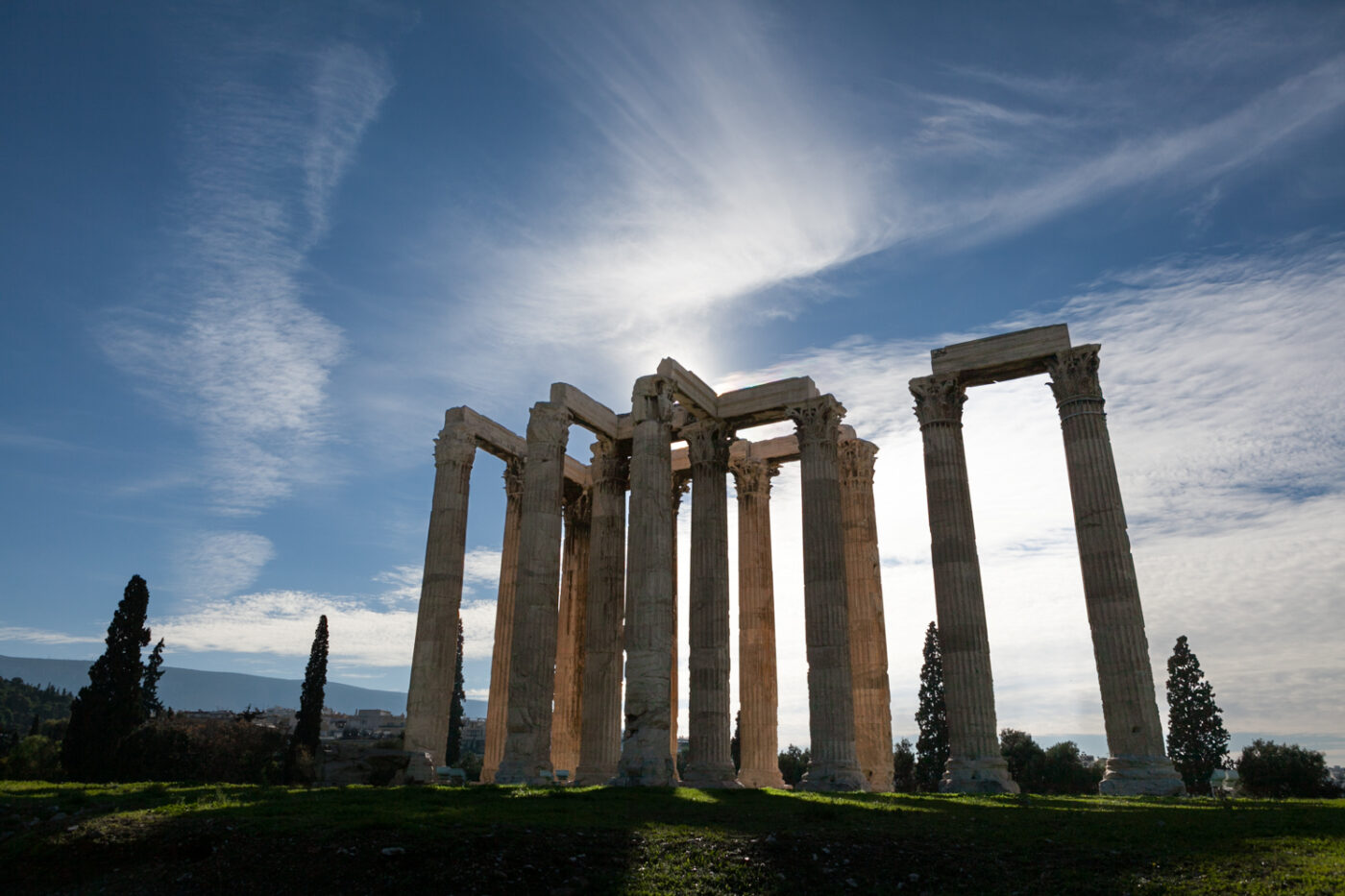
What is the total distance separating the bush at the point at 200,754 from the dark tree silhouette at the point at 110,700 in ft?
3.27

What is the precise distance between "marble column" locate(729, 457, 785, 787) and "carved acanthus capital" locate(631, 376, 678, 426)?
9.83m

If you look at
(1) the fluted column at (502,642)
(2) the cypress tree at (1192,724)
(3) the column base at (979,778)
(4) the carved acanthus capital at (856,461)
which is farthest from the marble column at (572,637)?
(2) the cypress tree at (1192,724)

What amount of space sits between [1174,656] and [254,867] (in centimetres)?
7118

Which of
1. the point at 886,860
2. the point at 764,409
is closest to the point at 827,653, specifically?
the point at 764,409

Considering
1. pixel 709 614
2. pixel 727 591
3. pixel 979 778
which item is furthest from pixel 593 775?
pixel 979 778

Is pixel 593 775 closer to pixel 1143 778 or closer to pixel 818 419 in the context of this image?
pixel 818 419

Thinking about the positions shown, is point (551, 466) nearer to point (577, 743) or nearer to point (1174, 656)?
point (577, 743)

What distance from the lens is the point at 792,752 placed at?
9156 cm

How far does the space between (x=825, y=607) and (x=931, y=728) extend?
38667 mm

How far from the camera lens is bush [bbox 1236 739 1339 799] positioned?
6375 cm

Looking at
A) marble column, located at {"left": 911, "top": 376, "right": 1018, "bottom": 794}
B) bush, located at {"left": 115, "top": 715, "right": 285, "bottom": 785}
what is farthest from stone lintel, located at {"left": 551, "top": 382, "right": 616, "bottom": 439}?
bush, located at {"left": 115, "top": 715, "right": 285, "bottom": 785}

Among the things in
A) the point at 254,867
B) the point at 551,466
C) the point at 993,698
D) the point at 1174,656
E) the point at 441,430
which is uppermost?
the point at 441,430

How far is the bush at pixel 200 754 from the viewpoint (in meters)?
54.6

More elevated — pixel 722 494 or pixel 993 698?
pixel 722 494
